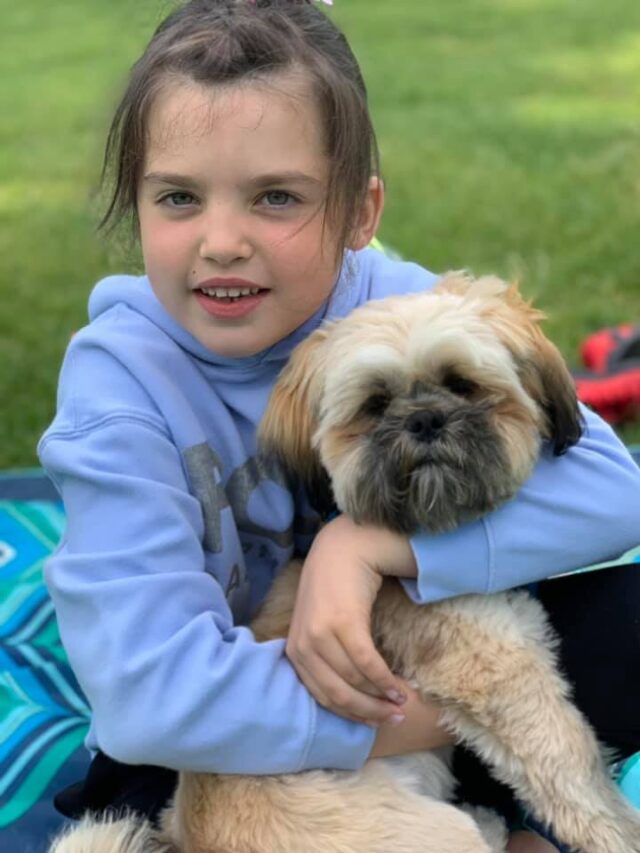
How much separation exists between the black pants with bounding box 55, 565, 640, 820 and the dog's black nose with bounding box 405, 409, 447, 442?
54cm

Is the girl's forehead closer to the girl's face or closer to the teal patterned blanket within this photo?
the girl's face

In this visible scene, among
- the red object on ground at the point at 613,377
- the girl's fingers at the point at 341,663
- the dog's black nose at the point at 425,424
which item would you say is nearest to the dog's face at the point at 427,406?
the dog's black nose at the point at 425,424

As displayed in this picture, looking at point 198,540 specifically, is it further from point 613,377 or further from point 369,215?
point 613,377

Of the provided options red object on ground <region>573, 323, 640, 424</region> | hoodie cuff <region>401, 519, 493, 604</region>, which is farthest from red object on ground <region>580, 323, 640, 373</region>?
hoodie cuff <region>401, 519, 493, 604</region>

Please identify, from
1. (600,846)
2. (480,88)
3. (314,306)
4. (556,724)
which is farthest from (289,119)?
(480,88)

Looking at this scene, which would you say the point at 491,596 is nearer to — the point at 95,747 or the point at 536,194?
the point at 95,747

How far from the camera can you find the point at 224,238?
218 cm

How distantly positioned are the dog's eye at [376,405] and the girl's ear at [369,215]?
38cm

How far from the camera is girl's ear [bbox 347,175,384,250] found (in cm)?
242

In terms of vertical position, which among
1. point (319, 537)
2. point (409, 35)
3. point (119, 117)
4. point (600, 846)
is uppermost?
point (119, 117)

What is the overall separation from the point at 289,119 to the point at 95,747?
120 cm

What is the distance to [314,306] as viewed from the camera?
2.40 meters

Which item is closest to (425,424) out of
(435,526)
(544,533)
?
(435,526)

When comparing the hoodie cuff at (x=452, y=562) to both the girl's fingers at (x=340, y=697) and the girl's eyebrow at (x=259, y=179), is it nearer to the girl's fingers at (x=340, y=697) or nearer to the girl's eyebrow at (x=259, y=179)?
the girl's fingers at (x=340, y=697)
